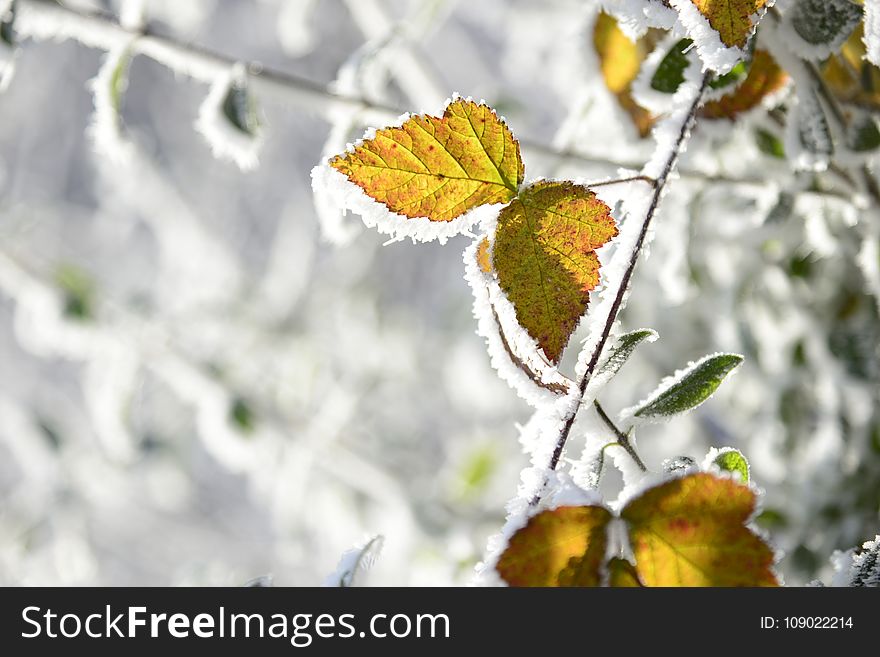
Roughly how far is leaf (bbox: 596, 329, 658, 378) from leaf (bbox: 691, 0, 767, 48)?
7.3 inches

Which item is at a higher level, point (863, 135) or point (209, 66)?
point (209, 66)

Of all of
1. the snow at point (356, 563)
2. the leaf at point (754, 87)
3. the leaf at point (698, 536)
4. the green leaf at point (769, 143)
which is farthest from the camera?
the green leaf at point (769, 143)

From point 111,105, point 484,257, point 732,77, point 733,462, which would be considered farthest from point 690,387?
point 111,105

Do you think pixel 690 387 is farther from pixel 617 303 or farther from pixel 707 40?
pixel 707 40

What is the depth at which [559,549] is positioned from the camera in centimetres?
45

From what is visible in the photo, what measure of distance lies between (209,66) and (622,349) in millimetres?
541

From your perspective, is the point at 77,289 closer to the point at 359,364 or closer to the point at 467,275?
the point at 359,364

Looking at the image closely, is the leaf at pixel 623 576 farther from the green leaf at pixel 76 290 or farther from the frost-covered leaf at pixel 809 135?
the green leaf at pixel 76 290

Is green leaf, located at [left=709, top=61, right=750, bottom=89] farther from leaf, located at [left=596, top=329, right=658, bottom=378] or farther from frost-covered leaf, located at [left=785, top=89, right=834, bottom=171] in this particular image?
leaf, located at [left=596, top=329, right=658, bottom=378]

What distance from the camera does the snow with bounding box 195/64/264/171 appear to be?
736 mm

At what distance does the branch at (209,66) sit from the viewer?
748 mm

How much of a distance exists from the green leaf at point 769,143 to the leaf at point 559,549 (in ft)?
1.67

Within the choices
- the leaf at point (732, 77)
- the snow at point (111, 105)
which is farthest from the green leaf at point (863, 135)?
the snow at point (111, 105)

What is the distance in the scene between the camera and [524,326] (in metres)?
0.47
